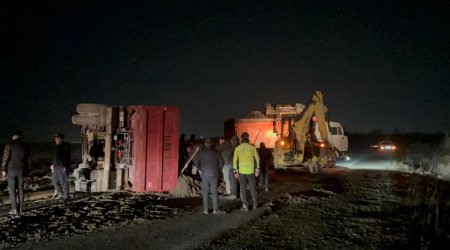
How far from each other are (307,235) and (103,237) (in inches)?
147

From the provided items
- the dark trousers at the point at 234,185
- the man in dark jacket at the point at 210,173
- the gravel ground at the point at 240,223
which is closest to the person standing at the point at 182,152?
the gravel ground at the point at 240,223

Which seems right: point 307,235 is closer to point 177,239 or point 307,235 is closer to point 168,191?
point 177,239

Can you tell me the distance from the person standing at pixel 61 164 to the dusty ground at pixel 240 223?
0.47 meters

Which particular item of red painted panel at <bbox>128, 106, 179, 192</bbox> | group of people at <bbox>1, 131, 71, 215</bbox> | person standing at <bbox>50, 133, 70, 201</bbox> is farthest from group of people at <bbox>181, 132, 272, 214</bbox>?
group of people at <bbox>1, 131, 71, 215</bbox>

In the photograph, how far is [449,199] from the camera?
1166 centimetres

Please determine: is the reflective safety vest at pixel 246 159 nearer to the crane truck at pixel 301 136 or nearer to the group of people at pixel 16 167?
the group of people at pixel 16 167

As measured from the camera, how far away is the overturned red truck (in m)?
12.5

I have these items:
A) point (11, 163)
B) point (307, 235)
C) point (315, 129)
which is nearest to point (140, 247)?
point (307, 235)

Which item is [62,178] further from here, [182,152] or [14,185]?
[182,152]

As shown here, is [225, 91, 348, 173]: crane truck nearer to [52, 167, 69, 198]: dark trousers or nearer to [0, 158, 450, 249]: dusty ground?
[0, 158, 450, 249]: dusty ground

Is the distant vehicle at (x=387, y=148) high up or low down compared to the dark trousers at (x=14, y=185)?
up

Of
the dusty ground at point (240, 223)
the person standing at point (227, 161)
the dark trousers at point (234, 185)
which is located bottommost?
the dusty ground at point (240, 223)

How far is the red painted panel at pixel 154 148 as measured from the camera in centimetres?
1245

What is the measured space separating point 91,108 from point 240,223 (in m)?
7.85
